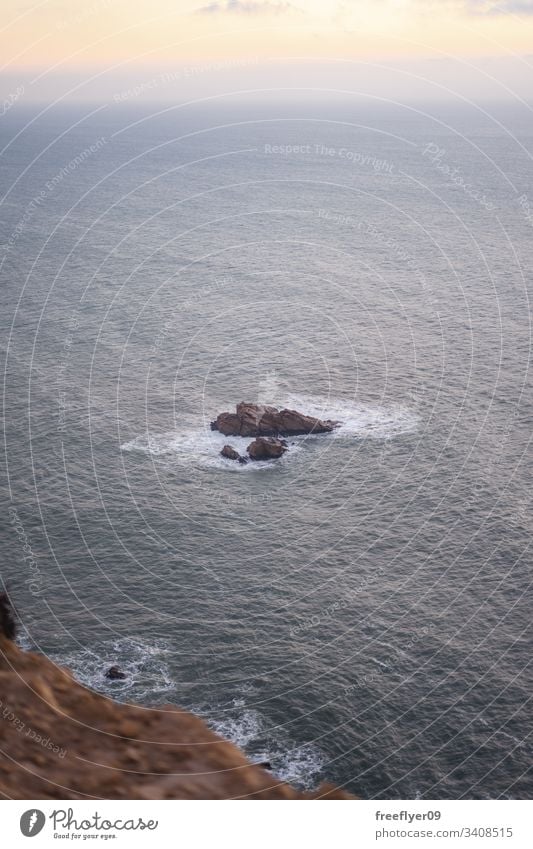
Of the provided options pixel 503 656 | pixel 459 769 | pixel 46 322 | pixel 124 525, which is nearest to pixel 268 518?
pixel 124 525

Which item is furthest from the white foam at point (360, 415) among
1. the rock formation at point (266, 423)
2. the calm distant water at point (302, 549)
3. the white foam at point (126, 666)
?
the white foam at point (126, 666)

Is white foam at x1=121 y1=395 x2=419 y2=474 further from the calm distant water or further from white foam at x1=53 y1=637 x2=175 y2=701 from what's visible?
white foam at x1=53 y1=637 x2=175 y2=701

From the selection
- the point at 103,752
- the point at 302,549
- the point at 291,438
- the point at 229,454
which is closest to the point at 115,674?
the point at 302,549

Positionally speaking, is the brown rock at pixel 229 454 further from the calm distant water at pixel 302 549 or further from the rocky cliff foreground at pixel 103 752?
the rocky cliff foreground at pixel 103 752

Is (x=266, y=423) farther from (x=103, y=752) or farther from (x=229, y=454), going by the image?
(x=103, y=752)

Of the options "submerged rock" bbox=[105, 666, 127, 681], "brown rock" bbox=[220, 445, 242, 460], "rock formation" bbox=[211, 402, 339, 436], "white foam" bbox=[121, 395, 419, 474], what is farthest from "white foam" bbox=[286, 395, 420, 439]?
"submerged rock" bbox=[105, 666, 127, 681]
